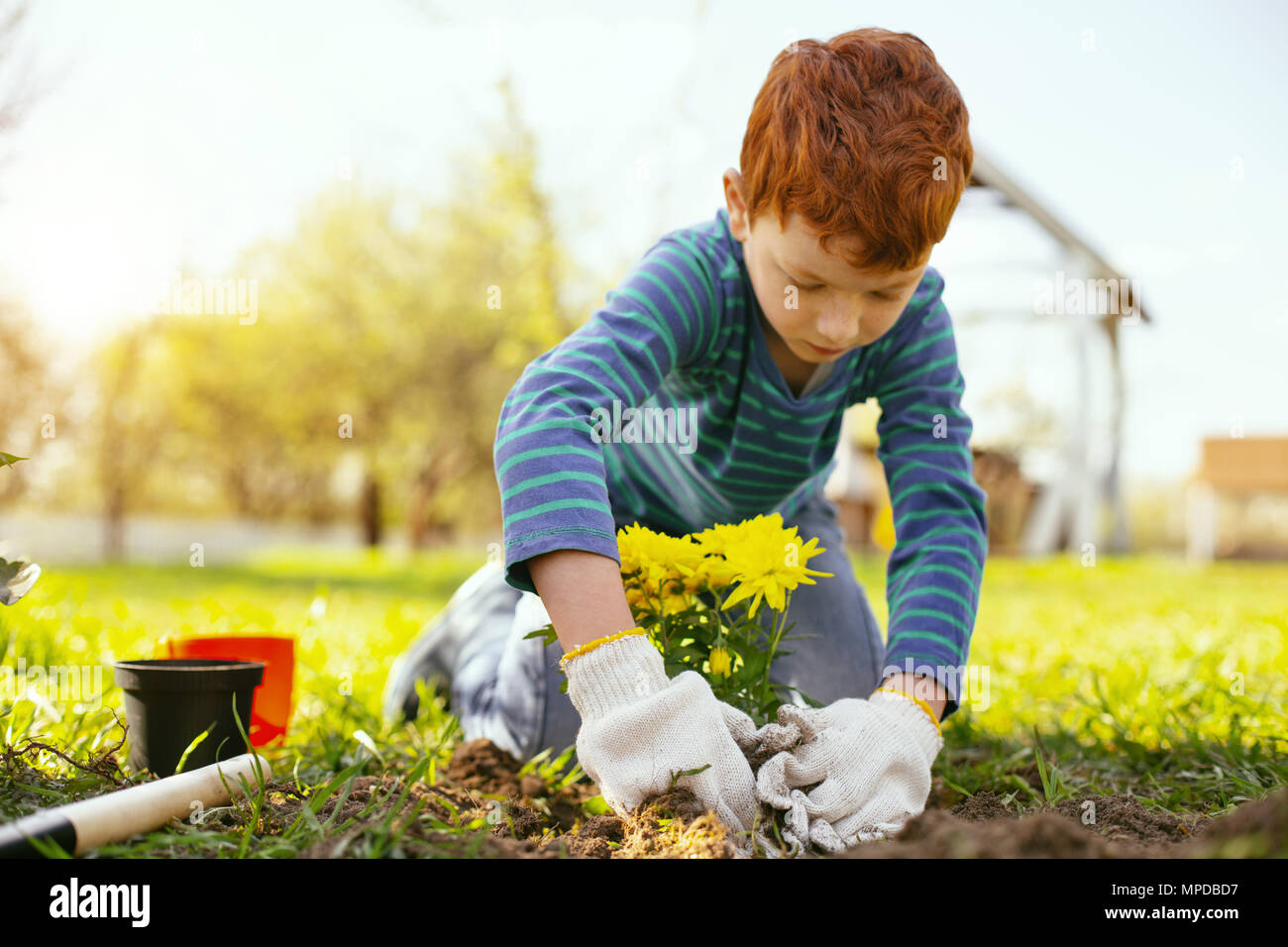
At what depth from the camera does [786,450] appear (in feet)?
6.15

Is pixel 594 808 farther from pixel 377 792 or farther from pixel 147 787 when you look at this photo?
pixel 147 787

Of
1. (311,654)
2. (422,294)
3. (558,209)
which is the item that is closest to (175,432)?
(422,294)

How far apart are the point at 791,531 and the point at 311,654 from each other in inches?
78.1

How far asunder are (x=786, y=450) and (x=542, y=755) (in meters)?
0.76

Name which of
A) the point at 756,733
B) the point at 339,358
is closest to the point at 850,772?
the point at 756,733

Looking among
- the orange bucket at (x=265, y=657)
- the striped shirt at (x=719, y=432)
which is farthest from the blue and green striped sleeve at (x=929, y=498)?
the orange bucket at (x=265, y=657)

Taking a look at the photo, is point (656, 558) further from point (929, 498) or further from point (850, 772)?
point (929, 498)

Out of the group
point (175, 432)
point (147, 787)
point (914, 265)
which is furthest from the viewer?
point (175, 432)

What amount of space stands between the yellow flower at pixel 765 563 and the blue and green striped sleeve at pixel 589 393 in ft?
0.53

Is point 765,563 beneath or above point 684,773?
above

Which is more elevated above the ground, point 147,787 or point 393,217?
point 393,217

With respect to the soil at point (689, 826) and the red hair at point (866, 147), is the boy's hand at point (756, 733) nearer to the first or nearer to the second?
the soil at point (689, 826)
